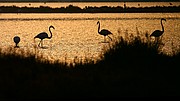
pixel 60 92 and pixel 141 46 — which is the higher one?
pixel 141 46

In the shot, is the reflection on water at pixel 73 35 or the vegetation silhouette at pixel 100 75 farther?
the reflection on water at pixel 73 35

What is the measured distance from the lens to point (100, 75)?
1066cm

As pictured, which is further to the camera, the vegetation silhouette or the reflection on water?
the reflection on water

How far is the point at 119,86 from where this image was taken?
32.1 feet

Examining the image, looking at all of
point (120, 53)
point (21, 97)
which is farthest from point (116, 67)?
point (21, 97)

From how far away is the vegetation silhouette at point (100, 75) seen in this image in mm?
9125

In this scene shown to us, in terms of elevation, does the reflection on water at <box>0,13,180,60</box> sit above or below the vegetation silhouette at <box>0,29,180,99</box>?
above

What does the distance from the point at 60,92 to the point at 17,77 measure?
164cm

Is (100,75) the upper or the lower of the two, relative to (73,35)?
lower

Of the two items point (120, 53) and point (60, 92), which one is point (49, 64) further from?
point (60, 92)

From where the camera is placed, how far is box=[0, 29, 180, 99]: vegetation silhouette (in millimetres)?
9125

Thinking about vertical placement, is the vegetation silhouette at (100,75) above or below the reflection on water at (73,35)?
below

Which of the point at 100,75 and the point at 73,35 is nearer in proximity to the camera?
the point at 100,75

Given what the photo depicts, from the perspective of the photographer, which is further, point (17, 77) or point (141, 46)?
point (141, 46)
